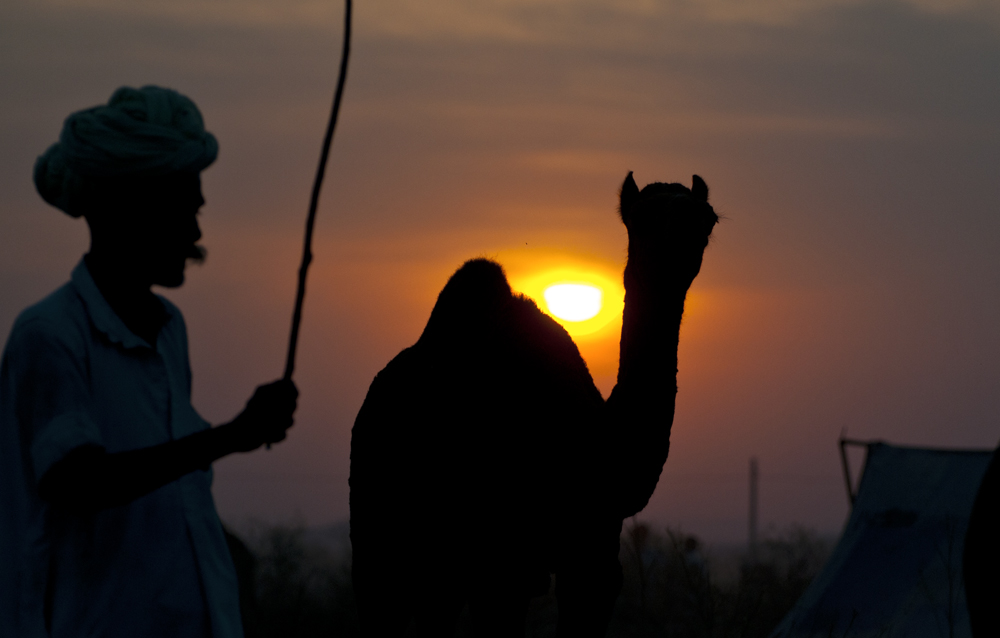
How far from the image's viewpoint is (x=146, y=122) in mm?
2576

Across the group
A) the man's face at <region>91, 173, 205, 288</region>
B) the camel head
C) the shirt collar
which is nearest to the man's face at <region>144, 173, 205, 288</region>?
the man's face at <region>91, 173, 205, 288</region>

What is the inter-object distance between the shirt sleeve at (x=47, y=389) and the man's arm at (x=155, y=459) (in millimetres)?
37

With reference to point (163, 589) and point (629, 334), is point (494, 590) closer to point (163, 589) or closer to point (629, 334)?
point (629, 334)

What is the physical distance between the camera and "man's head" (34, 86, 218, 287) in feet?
8.39

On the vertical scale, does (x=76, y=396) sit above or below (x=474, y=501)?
above

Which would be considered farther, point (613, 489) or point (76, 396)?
point (613, 489)

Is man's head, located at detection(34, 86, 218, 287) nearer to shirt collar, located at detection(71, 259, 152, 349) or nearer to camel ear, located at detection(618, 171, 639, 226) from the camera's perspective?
shirt collar, located at detection(71, 259, 152, 349)

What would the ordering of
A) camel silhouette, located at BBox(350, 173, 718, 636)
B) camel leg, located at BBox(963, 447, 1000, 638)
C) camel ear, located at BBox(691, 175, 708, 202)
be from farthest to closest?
camel ear, located at BBox(691, 175, 708, 202) < camel silhouette, located at BBox(350, 173, 718, 636) < camel leg, located at BBox(963, 447, 1000, 638)

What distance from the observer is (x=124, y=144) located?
2553 mm

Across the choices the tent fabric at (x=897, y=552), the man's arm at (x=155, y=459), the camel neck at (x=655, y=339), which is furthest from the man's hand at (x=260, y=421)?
the tent fabric at (x=897, y=552)

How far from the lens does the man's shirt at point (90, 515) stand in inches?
95.7

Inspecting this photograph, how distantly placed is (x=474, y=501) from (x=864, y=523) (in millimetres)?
8273

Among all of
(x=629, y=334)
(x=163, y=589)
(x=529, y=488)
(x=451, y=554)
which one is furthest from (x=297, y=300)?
(x=451, y=554)

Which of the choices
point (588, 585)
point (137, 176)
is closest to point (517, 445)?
point (588, 585)
